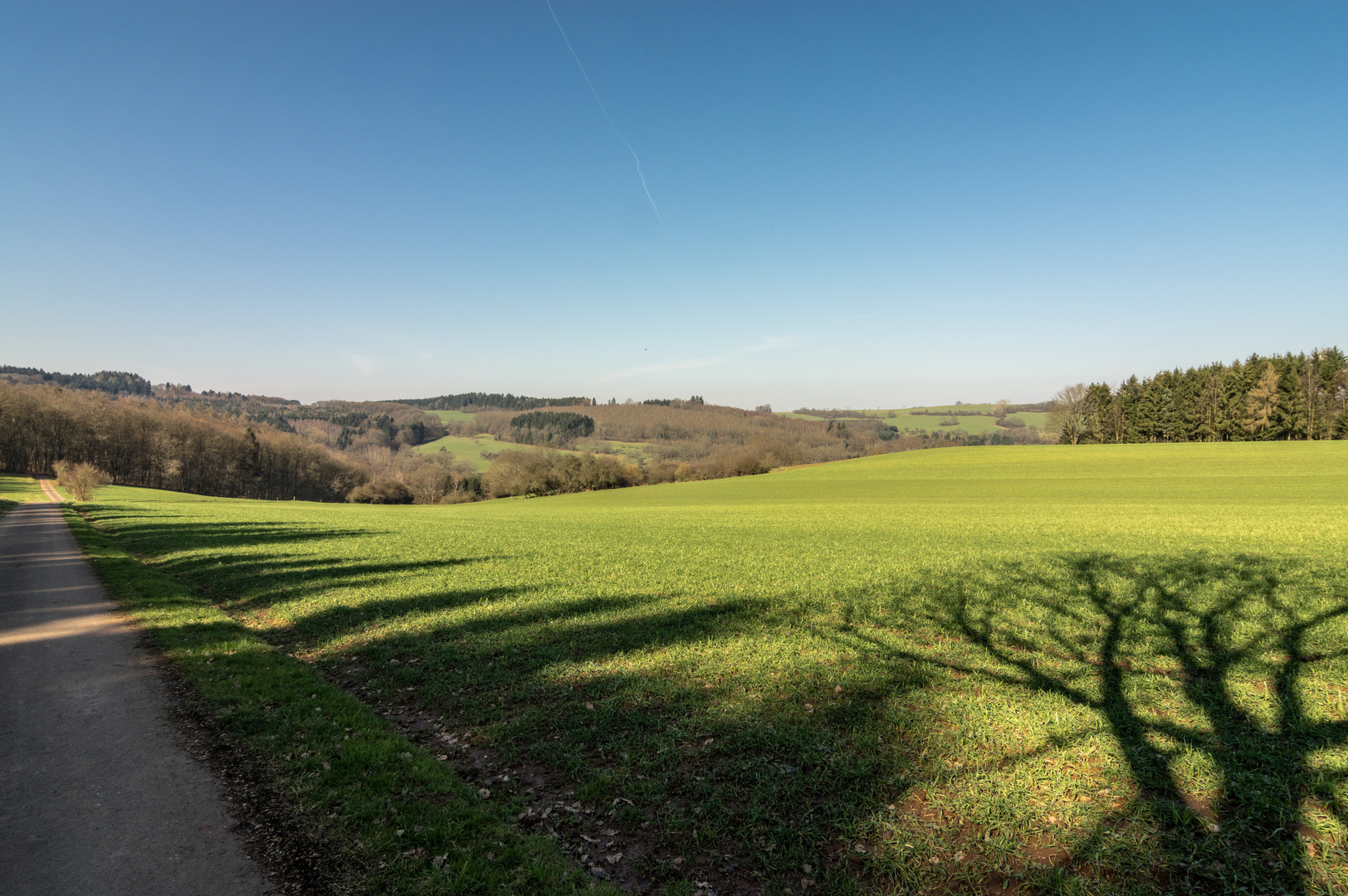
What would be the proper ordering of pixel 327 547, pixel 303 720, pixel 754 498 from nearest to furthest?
pixel 303 720 < pixel 327 547 < pixel 754 498

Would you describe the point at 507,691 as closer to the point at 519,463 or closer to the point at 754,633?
the point at 754,633

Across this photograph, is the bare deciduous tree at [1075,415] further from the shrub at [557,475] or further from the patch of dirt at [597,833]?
the patch of dirt at [597,833]

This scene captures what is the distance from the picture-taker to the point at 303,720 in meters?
7.62

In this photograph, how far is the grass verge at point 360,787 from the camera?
4.79 m

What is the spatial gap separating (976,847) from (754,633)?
21.1ft

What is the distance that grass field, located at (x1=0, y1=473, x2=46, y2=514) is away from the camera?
5446cm

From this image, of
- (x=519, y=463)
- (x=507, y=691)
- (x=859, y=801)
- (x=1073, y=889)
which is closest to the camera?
(x=1073, y=889)

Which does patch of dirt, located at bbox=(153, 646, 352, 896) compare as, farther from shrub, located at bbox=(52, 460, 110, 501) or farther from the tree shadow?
shrub, located at bbox=(52, 460, 110, 501)

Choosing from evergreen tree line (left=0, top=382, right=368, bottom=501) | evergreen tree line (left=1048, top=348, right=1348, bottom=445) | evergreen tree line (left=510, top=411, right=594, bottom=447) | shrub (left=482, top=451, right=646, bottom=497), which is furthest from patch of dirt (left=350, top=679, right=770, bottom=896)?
evergreen tree line (left=510, top=411, right=594, bottom=447)

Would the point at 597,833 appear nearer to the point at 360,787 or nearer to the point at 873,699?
the point at 360,787

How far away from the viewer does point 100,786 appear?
603cm

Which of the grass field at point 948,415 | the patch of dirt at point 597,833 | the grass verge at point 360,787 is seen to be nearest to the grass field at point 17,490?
the grass verge at point 360,787

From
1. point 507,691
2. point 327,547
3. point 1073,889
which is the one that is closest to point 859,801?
point 1073,889

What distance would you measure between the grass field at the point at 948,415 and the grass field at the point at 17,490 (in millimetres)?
153633
